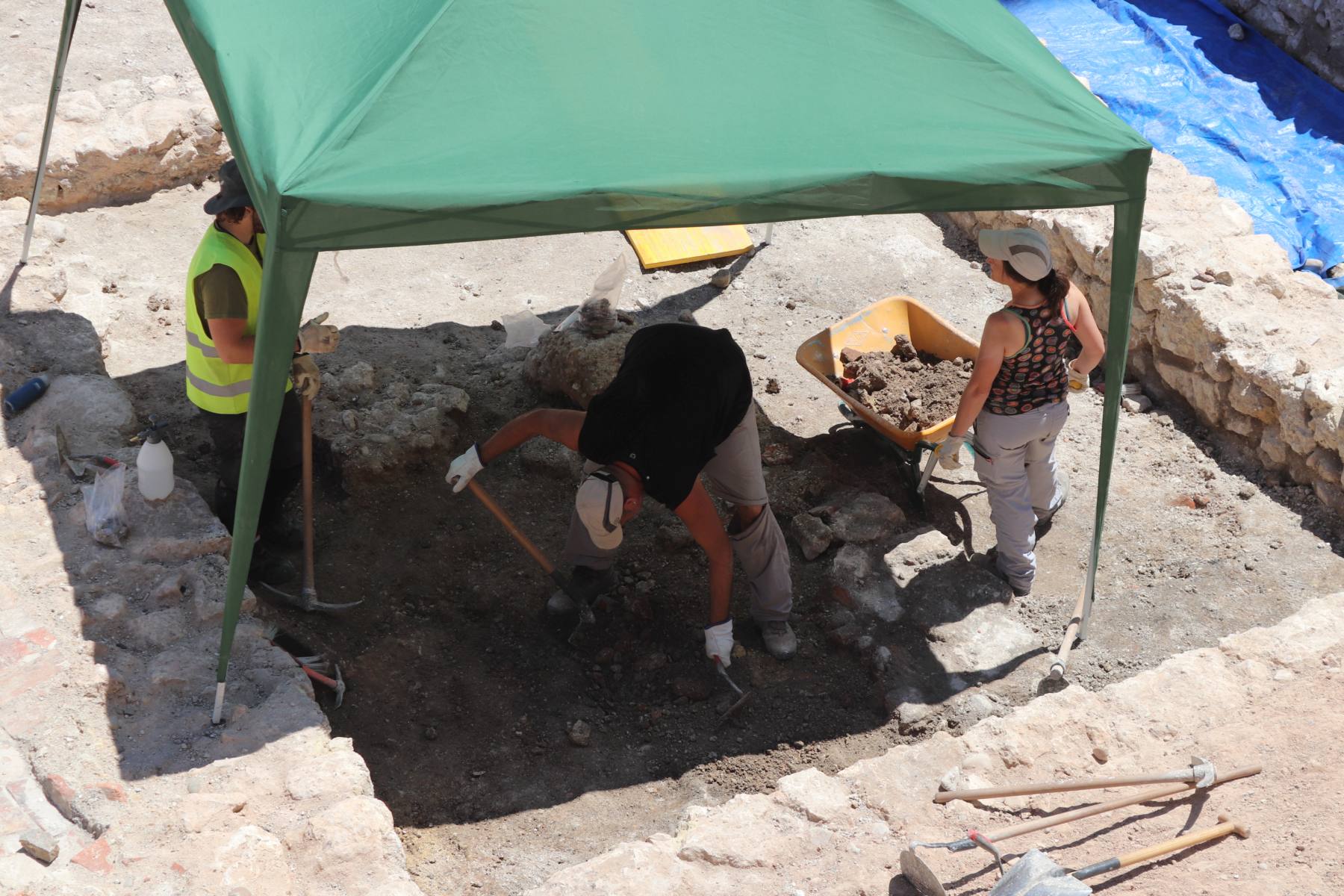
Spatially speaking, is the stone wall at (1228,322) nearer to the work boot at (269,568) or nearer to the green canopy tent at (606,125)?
the green canopy tent at (606,125)

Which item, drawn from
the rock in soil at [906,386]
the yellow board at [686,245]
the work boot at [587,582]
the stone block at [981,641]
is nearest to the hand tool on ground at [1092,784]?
the stone block at [981,641]

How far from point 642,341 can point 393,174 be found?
1215mm

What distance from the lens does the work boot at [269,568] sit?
4410 mm

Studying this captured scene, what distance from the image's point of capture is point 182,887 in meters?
2.95

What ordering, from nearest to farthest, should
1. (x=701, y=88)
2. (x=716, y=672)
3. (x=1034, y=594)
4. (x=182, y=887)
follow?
(x=182, y=887) < (x=701, y=88) < (x=716, y=672) < (x=1034, y=594)

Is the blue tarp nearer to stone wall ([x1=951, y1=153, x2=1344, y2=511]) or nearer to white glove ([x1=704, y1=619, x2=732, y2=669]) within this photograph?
stone wall ([x1=951, y1=153, x2=1344, y2=511])

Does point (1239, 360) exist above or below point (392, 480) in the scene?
above

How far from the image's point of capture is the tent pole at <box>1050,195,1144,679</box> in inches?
147

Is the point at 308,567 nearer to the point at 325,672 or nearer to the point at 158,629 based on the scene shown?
the point at 325,672

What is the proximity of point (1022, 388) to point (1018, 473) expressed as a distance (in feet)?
1.44

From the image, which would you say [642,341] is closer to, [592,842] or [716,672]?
[716,672]

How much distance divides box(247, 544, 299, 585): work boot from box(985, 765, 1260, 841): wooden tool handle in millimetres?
2785

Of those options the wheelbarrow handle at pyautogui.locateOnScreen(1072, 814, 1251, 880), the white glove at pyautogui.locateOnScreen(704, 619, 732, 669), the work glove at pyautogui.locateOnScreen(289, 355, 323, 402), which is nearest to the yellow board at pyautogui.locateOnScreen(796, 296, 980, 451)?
the white glove at pyautogui.locateOnScreen(704, 619, 732, 669)

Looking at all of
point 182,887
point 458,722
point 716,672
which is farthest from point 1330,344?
point 182,887
